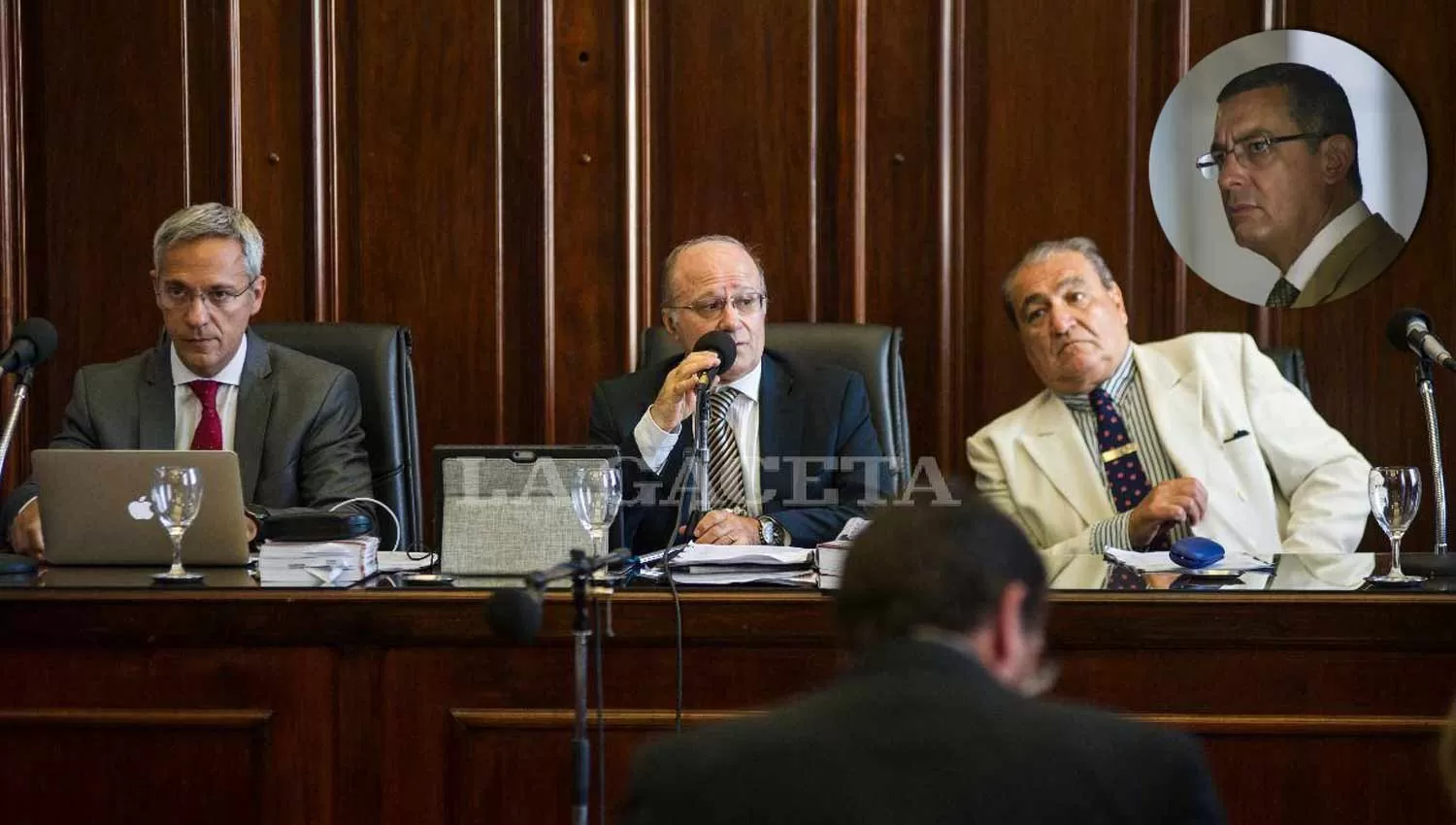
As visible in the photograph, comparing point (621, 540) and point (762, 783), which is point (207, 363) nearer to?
point (621, 540)

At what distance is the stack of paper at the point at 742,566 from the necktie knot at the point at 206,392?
1164 mm

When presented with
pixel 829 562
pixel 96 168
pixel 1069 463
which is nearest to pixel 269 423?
pixel 96 168

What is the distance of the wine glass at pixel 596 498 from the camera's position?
7.45ft

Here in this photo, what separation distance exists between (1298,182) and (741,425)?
160cm

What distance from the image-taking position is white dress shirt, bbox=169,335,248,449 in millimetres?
3158

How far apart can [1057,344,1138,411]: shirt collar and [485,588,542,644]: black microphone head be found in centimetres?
200

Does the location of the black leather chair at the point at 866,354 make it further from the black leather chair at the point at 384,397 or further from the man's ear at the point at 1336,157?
the man's ear at the point at 1336,157

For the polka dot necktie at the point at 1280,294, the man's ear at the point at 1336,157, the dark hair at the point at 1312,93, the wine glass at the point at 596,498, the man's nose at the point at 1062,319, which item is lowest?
the wine glass at the point at 596,498

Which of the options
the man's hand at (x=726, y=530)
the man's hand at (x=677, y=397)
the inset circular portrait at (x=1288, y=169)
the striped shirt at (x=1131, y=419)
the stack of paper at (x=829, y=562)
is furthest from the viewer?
the inset circular portrait at (x=1288, y=169)

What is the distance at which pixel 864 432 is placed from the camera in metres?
3.19

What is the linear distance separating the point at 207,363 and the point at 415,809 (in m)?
1.37

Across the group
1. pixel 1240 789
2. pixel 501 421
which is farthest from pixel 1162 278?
pixel 1240 789

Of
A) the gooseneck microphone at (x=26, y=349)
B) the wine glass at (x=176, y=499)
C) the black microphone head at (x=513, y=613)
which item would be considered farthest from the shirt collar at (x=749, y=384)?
the black microphone head at (x=513, y=613)

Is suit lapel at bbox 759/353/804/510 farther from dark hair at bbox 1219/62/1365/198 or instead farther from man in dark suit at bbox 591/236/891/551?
dark hair at bbox 1219/62/1365/198
